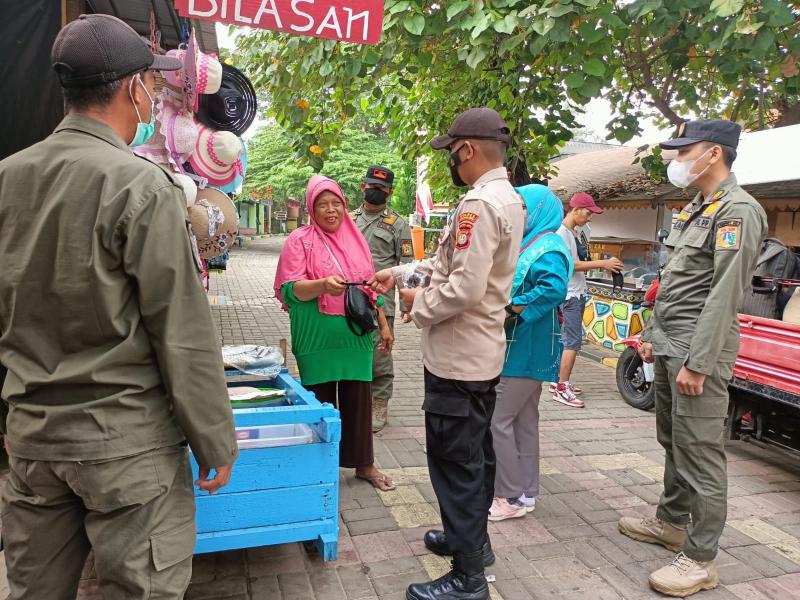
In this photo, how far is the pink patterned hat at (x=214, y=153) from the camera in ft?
10.9

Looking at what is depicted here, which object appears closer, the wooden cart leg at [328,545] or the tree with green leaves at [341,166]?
the wooden cart leg at [328,545]

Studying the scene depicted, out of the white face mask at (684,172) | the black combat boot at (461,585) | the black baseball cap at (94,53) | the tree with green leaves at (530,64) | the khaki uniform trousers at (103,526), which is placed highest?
the tree with green leaves at (530,64)

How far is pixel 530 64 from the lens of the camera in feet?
20.0

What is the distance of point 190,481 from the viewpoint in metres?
1.70

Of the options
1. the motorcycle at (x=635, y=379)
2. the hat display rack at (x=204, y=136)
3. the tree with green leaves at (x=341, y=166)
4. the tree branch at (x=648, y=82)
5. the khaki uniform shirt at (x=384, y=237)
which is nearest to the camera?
the hat display rack at (x=204, y=136)

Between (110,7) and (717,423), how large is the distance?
5.05m

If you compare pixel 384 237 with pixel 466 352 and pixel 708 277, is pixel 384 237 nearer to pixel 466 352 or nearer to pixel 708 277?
pixel 466 352

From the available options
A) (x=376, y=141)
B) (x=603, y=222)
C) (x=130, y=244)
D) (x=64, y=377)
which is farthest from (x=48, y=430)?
(x=376, y=141)

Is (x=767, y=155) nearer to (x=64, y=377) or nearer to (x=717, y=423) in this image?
(x=717, y=423)

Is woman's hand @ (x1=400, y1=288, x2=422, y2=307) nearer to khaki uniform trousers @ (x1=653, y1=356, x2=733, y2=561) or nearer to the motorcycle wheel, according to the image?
khaki uniform trousers @ (x1=653, y1=356, x2=733, y2=561)

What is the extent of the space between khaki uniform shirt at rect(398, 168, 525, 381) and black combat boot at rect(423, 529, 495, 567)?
97cm

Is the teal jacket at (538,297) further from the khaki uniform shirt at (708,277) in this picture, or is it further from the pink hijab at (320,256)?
the pink hijab at (320,256)

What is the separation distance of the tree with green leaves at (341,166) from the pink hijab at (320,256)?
21117 millimetres

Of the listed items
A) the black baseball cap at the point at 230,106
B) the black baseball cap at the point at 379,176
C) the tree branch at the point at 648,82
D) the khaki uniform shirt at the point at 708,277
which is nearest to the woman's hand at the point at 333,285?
the black baseball cap at the point at 230,106
